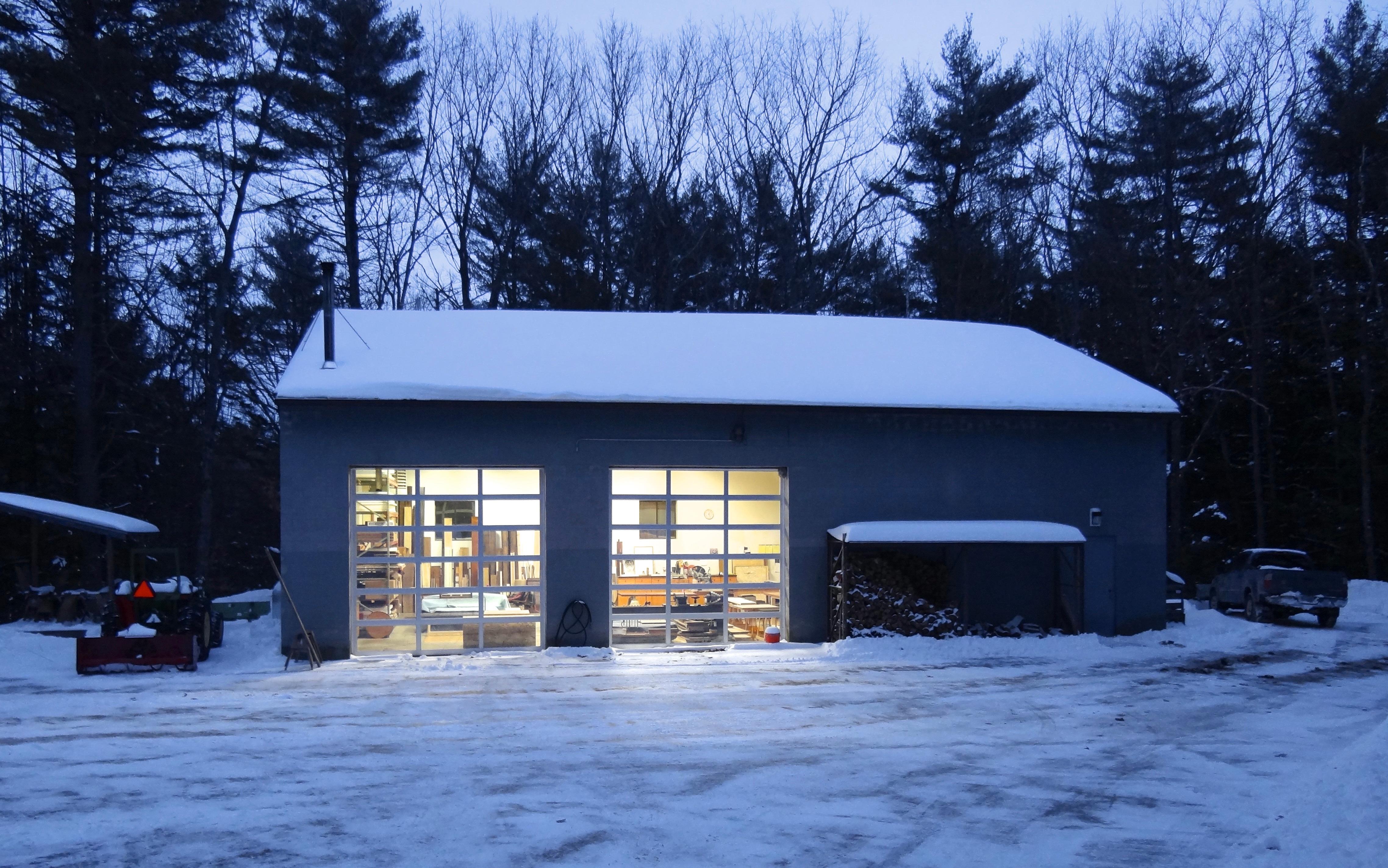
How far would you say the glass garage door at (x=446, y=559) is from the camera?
623 inches

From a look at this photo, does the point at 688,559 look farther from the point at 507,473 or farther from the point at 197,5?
the point at 197,5

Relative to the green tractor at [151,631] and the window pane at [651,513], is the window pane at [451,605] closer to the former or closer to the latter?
the window pane at [651,513]

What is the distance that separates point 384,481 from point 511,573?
2.48 m

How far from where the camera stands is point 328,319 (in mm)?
16547

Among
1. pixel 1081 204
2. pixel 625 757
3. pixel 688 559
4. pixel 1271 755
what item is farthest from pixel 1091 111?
pixel 625 757

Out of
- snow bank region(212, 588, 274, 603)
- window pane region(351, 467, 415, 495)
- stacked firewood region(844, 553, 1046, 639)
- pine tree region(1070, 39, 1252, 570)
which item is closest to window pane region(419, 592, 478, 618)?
window pane region(351, 467, 415, 495)

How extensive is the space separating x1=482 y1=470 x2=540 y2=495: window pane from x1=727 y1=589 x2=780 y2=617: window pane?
378 cm

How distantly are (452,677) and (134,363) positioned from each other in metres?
18.7

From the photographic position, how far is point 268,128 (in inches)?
1113

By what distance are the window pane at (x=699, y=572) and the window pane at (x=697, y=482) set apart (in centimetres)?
117

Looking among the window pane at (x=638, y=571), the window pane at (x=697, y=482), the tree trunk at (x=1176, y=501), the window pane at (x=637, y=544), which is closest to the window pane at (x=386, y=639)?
the window pane at (x=638, y=571)

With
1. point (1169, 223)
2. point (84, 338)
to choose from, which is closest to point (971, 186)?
point (1169, 223)

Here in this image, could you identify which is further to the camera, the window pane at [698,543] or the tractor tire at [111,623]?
the window pane at [698,543]

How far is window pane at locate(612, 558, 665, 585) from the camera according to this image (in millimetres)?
16547
